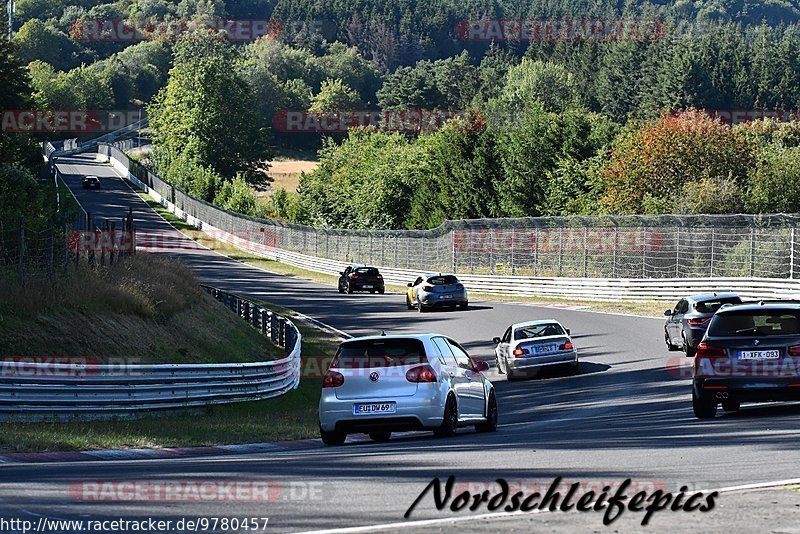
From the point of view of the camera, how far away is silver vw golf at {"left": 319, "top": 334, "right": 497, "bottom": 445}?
1639 cm

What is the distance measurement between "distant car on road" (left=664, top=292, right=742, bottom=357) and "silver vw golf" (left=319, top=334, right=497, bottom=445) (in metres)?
12.8

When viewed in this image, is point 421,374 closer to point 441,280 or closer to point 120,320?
point 120,320

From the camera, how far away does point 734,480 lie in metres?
10.9

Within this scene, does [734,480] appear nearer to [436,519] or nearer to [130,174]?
[436,519]

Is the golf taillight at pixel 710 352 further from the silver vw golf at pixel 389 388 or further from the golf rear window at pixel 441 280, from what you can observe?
the golf rear window at pixel 441 280

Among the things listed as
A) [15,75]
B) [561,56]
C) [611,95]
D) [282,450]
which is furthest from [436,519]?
[561,56]

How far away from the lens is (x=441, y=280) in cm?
4803

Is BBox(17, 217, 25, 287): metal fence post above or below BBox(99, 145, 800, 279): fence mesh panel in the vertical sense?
above

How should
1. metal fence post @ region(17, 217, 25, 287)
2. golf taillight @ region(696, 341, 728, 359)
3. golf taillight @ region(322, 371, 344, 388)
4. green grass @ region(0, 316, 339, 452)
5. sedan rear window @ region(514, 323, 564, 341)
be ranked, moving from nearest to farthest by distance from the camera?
golf taillight @ region(322, 371, 344, 388)
golf taillight @ region(696, 341, 728, 359)
green grass @ region(0, 316, 339, 452)
metal fence post @ region(17, 217, 25, 287)
sedan rear window @ region(514, 323, 564, 341)

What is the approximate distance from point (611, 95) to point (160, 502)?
505ft

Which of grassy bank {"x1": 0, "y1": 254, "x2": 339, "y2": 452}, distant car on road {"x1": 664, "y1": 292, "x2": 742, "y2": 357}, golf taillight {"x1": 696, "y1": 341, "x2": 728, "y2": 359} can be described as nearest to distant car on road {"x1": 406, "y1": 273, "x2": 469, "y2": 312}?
grassy bank {"x1": 0, "y1": 254, "x2": 339, "y2": 452}

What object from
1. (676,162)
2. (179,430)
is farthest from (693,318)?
(676,162)

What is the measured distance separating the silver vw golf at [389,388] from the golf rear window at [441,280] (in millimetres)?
30798

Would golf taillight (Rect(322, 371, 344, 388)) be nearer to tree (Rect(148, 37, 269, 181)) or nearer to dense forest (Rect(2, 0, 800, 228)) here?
dense forest (Rect(2, 0, 800, 228))
